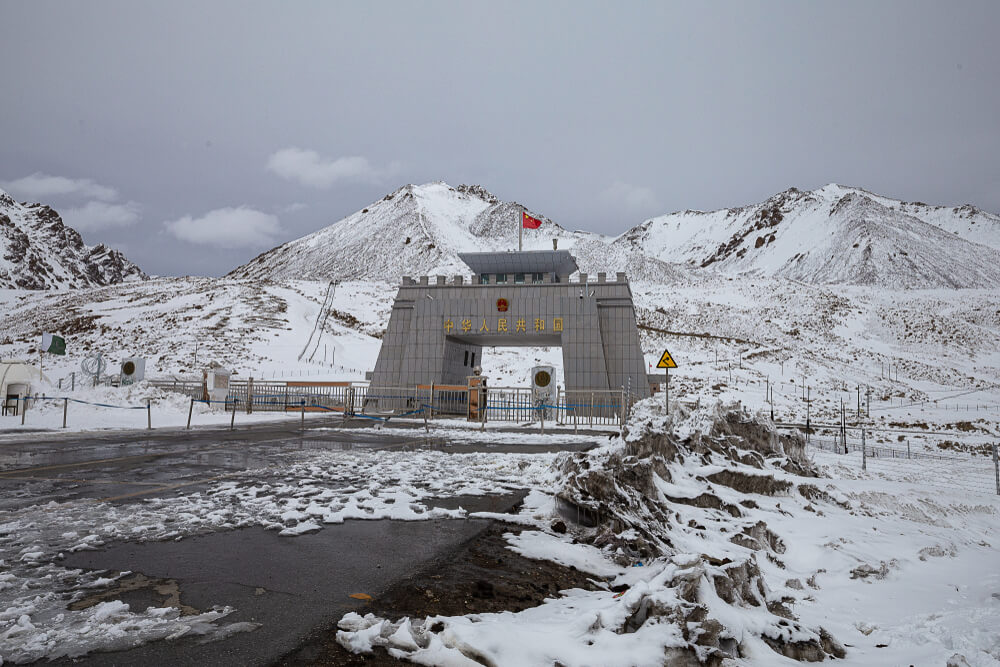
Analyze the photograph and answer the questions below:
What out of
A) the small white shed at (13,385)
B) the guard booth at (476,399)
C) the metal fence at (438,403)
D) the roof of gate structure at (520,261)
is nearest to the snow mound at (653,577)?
the guard booth at (476,399)

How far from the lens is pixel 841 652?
4.00 m

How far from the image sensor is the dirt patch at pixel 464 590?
326cm

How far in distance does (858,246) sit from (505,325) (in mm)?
133597

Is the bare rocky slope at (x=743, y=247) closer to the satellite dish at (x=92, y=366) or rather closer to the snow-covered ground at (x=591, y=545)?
the satellite dish at (x=92, y=366)

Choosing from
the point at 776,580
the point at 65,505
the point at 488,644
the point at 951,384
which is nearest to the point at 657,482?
the point at 776,580

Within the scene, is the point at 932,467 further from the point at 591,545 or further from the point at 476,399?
the point at 476,399

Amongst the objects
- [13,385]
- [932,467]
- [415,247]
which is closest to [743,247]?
[415,247]

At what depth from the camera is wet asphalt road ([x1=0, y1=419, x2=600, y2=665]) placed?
3389 millimetres

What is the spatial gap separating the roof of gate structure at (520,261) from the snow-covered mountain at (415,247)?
86.4m

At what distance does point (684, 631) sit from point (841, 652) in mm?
1484

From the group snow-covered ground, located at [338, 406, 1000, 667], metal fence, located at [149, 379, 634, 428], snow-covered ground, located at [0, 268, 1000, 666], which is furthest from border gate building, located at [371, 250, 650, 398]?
snow-covered ground, located at [338, 406, 1000, 667]

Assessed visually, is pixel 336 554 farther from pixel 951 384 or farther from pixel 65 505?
pixel 951 384

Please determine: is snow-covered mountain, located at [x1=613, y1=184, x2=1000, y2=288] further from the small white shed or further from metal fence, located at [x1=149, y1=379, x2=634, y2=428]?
the small white shed

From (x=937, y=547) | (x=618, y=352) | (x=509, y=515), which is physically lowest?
(x=937, y=547)
